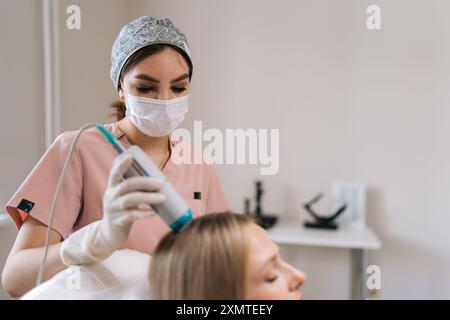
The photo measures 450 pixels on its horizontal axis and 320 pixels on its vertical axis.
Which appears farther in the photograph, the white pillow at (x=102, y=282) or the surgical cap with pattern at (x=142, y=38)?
the surgical cap with pattern at (x=142, y=38)

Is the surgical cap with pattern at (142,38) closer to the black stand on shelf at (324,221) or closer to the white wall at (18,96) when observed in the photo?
the white wall at (18,96)

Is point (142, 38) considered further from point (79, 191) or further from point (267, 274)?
point (267, 274)

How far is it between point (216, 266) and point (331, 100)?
1990 mm

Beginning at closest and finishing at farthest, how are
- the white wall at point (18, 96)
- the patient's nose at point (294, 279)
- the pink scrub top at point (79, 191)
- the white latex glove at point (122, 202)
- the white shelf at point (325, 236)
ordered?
the white latex glove at point (122, 202)
the patient's nose at point (294, 279)
the pink scrub top at point (79, 191)
the white wall at point (18, 96)
the white shelf at point (325, 236)

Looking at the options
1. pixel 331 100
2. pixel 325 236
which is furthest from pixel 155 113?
pixel 331 100

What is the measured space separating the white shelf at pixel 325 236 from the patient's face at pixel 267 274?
1.34 meters

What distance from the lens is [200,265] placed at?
0.71 meters

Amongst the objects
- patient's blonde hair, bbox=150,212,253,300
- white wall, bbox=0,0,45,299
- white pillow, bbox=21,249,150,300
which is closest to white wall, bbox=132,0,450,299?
white wall, bbox=0,0,45,299

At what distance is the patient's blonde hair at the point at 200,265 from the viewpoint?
2.33 feet

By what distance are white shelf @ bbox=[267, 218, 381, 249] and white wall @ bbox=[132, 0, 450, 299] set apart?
0.79ft

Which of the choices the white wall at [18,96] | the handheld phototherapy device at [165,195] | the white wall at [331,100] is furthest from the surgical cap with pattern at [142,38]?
the white wall at [331,100]

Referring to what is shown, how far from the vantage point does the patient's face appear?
738 millimetres
